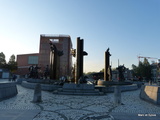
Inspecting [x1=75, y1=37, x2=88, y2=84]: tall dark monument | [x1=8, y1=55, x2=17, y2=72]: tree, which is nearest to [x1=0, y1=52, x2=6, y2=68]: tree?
[x1=8, y1=55, x2=17, y2=72]: tree

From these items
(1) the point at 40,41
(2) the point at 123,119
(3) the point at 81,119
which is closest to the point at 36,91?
(3) the point at 81,119

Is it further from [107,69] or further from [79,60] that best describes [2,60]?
[79,60]

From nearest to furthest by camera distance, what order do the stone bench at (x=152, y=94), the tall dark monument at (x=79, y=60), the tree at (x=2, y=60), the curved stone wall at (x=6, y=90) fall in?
the stone bench at (x=152, y=94) → the curved stone wall at (x=6, y=90) → the tall dark monument at (x=79, y=60) → the tree at (x=2, y=60)

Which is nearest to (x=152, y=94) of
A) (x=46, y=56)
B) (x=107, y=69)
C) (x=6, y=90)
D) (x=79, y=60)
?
(x=79, y=60)

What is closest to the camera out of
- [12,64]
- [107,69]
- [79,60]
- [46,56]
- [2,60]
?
[79,60]

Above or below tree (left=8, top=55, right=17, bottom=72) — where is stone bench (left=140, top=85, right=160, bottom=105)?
below

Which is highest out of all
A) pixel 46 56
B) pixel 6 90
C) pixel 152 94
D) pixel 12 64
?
pixel 46 56

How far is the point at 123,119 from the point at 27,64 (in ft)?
285

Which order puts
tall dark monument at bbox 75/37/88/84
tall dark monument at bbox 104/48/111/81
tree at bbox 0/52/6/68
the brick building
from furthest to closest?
the brick building
tree at bbox 0/52/6/68
tall dark monument at bbox 104/48/111/81
tall dark monument at bbox 75/37/88/84

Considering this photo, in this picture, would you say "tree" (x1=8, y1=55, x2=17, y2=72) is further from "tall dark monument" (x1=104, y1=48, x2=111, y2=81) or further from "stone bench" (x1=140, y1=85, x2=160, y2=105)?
"stone bench" (x1=140, y1=85, x2=160, y2=105)

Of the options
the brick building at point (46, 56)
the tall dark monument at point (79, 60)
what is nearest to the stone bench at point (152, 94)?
the tall dark monument at point (79, 60)

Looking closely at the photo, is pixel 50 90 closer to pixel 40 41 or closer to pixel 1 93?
pixel 1 93

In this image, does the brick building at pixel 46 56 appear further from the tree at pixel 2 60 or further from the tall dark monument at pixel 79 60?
the tall dark monument at pixel 79 60

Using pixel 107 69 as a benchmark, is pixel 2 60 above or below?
above
